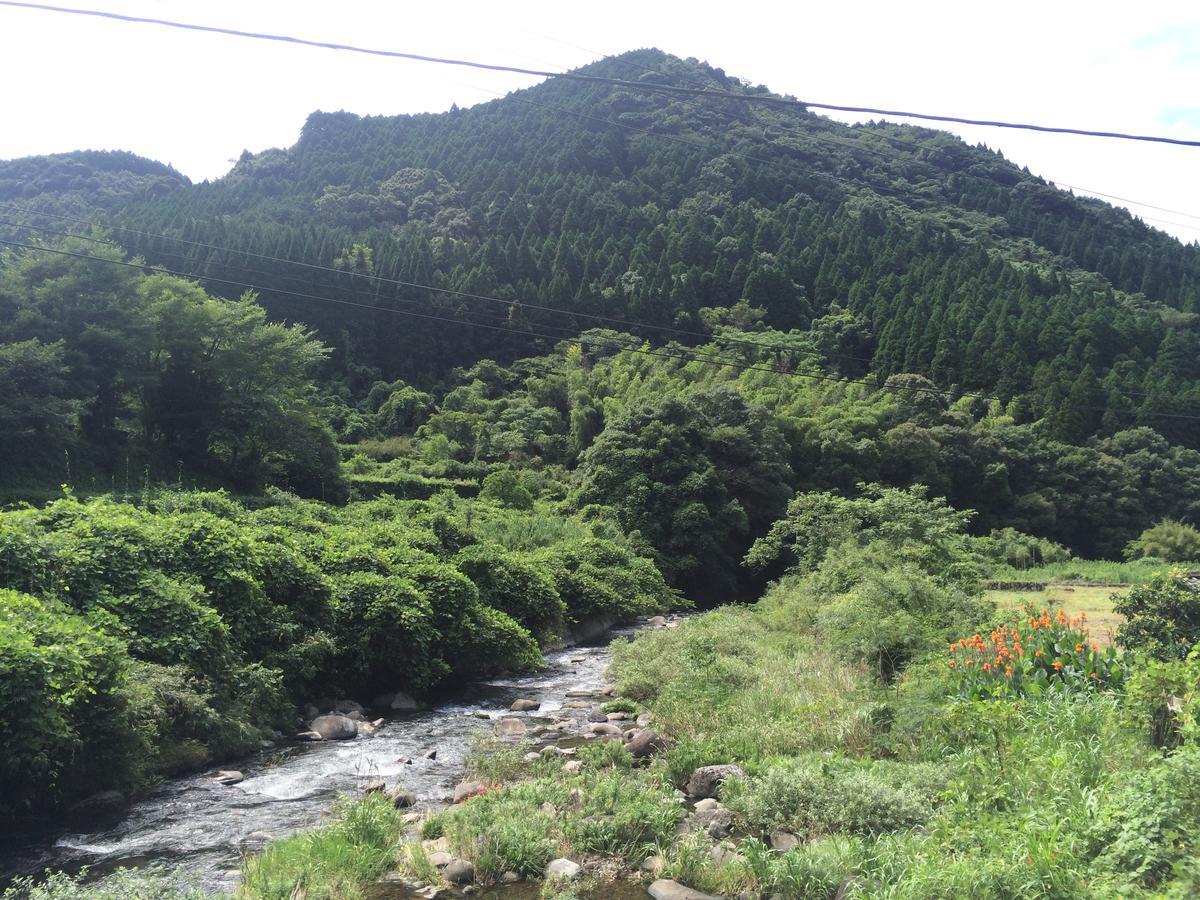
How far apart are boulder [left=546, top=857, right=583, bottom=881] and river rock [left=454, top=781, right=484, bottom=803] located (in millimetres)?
2480

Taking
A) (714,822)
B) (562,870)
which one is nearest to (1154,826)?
(714,822)

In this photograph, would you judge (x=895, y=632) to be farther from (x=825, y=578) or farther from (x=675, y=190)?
(x=675, y=190)

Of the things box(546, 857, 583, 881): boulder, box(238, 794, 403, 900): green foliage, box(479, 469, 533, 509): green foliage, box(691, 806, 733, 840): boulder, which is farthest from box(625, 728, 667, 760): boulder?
box(479, 469, 533, 509): green foliage

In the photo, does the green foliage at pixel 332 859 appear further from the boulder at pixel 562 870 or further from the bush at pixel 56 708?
the bush at pixel 56 708

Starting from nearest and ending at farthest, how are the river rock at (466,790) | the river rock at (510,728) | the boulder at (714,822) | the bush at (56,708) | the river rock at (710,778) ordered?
the boulder at (714,822), the bush at (56,708), the river rock at (710,778), the river rock at (466,790), the river rock at (510,728)

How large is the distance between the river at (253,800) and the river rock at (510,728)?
0.92ft

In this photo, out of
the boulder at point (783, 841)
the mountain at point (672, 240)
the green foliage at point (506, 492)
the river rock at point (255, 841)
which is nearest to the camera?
the boulder at point (783, 841)

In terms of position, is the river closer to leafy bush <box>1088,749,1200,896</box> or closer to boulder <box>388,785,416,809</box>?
boulder <box>388,785,416,809</box>

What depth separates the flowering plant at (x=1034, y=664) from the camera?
9.31 m

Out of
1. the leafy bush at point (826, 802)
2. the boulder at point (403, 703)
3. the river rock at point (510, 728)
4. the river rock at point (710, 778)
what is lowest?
the boulder at point (403, 703)

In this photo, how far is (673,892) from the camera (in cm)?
696

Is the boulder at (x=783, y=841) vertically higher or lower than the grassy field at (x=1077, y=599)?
higher

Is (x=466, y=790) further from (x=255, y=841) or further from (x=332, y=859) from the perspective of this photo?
(x=332, y=859)

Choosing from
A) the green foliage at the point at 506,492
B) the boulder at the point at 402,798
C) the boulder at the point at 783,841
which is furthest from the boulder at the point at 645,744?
the green foliage at the point at 506,492
